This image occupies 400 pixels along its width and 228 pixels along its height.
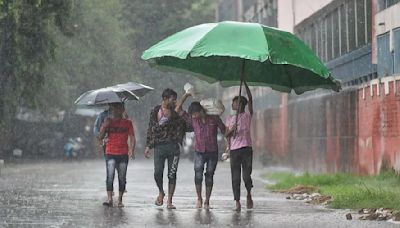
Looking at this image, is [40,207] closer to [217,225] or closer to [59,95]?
[217,225]

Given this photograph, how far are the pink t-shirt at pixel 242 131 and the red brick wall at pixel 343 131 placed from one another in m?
5.62

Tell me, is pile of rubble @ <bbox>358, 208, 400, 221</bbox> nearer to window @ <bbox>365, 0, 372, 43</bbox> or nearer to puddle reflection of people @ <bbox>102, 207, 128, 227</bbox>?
puddle reflection of people @ <bbox>102, 207, 128, 227</bbox>

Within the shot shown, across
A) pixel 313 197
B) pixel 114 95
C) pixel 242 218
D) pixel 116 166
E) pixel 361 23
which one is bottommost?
pixel 242 218

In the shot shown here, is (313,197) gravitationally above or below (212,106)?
below

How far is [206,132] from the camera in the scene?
593 inches

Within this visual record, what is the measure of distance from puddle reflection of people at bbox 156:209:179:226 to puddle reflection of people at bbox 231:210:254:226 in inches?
30.8

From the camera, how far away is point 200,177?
598 inches

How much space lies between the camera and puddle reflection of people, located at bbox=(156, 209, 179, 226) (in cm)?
1264

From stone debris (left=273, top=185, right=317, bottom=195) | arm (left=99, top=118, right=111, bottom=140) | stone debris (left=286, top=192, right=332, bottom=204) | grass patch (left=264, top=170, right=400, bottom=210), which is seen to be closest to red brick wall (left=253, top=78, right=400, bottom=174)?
grass patch (left=264, top=170, right=400, bottom=210)

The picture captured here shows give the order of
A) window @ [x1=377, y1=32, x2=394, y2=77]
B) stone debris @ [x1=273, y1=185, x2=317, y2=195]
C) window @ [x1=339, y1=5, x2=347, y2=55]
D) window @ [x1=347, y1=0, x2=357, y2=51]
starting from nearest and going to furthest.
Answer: stone debris @ [x1=273, y1=185, x2=317, y2=195], window @ [x1=377, y1=32, x2=394, y2=77], window @ [x1=347, y1=0, x2=357, y2=51], window @ [x1=339, y1=5, x2=347, y2=55]

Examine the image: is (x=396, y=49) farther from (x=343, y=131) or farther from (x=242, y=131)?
(x=242, y=131)

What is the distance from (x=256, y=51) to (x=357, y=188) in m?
5.65

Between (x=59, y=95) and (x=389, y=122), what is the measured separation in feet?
87.0

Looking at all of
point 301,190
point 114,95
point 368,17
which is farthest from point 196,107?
point 368,17
